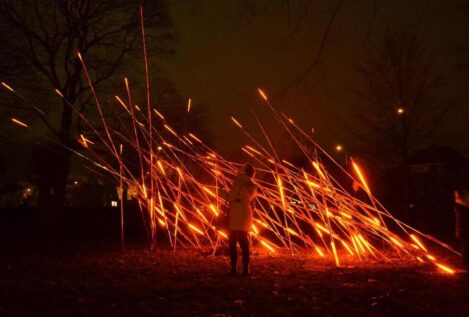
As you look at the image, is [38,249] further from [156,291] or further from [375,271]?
[375,271]

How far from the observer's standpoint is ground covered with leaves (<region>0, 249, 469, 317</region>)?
520 cm

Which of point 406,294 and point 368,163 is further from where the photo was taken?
point 368,163

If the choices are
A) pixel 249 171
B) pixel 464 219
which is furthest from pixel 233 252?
pixel 464 219

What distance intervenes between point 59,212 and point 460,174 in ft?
45.4

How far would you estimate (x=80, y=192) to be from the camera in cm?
6206

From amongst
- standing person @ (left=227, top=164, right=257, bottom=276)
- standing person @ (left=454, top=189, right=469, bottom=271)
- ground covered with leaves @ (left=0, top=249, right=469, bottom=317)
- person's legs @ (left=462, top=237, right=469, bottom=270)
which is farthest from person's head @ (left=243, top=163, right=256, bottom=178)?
person's legs @ (left=462, top=237, right=469, bottom=270)

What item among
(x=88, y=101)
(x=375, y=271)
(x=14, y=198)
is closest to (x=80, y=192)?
(x=14, y=198)

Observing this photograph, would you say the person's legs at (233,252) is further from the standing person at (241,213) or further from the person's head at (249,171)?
the person's head at (249,171)

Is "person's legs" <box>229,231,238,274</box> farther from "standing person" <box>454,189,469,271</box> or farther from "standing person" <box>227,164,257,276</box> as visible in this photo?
"standing person" <box>454,189,469,271</box>

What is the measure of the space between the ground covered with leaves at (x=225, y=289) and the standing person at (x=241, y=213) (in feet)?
1.15

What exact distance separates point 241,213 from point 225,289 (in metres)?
1.50

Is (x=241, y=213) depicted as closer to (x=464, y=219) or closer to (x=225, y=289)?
(x=225, y=289)

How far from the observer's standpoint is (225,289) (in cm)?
621

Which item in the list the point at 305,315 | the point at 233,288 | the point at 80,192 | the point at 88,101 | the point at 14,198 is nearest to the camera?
the point at 305,315
